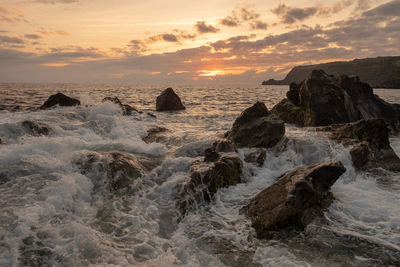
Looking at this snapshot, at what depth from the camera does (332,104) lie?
1797 cm

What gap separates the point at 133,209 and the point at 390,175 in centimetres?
982

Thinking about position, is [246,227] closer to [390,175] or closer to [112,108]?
[390,175]

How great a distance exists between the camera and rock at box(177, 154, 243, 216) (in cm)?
825

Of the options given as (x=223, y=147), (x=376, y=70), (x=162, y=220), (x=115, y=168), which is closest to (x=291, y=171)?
(x=223, y=147)

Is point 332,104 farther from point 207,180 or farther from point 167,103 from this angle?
point 167,103

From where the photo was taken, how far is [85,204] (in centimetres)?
769

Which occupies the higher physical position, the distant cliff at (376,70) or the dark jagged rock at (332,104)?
the distant cliff at (376,70)

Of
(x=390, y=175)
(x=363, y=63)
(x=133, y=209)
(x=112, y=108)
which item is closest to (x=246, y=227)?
(x=133, y=209)

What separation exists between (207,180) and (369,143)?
8292 millimetres

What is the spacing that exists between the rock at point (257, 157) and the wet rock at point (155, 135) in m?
5.53

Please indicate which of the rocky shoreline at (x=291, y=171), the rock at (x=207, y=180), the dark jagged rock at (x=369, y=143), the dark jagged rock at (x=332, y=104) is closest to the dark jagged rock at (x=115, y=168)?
the rocky shoreline at (x=291, y=171)

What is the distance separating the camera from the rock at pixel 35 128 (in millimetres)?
13531

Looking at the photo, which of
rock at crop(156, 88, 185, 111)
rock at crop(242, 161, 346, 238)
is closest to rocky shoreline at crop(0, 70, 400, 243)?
rock at crop(242, 161, 346, 238)

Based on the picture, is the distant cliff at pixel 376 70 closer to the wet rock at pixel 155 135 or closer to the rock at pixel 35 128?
the wet rock at pixel 155 135
